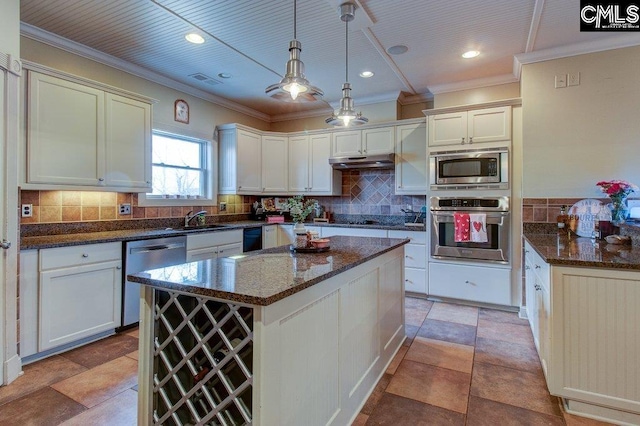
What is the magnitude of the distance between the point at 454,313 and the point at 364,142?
248 cm

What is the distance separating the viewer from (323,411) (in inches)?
60.7

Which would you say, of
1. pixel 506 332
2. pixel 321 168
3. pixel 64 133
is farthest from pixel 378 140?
pixel 64 133

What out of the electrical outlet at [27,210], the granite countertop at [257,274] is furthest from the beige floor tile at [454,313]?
the electrical outlet at [27,210]

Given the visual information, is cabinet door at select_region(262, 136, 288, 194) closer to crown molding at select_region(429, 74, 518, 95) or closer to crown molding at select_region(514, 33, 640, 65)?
crown molding at select_region(429, 74, 518, 95)

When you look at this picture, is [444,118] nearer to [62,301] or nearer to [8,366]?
[62,301]

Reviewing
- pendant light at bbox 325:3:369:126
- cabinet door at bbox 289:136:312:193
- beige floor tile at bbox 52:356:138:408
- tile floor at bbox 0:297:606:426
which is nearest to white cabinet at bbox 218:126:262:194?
cabinet door at bbox 289:136:312:193

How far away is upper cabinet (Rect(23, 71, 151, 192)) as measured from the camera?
2684mm

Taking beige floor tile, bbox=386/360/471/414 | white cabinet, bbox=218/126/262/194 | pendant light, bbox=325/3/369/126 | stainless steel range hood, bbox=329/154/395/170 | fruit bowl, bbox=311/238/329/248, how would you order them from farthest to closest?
white cabinet, bbox=218/126/262/194 → stainless steel range hood, bbox=329/154/395/170 → pendant light, bbox=325/3/369/126 → fruit bowl, bbox=311/238/329/248 → beige floor tile, bbox=386/360/471/414

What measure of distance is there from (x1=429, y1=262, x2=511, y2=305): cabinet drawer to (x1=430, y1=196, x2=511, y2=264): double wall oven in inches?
4.7

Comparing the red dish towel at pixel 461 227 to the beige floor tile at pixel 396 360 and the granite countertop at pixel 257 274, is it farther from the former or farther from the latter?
the granite countertop at pixel 257 274

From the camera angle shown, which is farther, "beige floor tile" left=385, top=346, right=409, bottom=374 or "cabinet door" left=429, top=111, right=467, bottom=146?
"cabinet door" left=429, top=111, right=467, bottom=146

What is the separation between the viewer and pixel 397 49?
330 cm

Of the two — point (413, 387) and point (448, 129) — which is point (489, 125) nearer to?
point (448, 129)

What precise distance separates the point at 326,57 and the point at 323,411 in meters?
3.25
